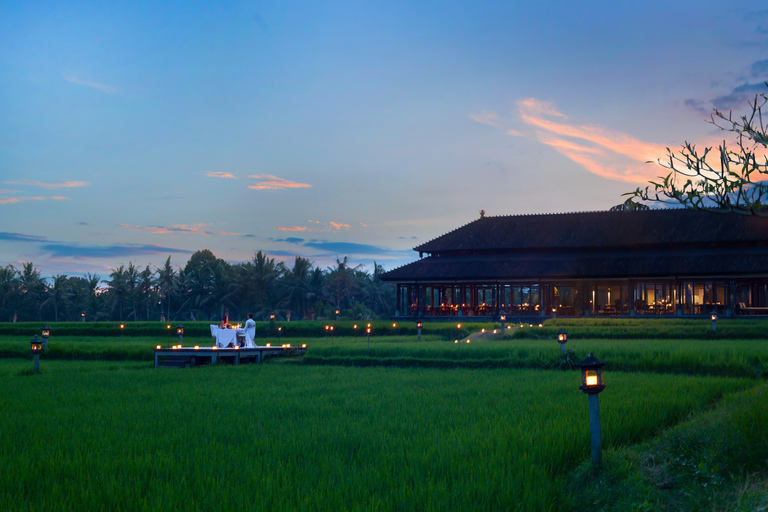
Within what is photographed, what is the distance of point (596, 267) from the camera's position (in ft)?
119

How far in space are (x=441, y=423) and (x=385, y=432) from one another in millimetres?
891

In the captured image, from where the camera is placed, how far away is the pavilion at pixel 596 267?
3441cm

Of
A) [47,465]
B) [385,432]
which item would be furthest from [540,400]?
[47,465]

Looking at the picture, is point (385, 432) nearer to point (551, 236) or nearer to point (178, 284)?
point (551, 236)

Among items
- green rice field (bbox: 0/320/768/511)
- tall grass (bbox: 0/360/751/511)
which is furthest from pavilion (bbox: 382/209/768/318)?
tall grass (bbox: 0/360/751/511)

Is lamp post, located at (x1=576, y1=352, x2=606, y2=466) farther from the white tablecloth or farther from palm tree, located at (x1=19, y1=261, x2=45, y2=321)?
palm tree, located at (x1=19, y1=261, x2=45, y2=321)

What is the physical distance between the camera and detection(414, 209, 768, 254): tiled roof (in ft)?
118

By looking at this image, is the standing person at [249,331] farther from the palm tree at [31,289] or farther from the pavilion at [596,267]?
the palm tree at [31,289]

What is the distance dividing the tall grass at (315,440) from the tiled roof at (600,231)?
27.3 meters

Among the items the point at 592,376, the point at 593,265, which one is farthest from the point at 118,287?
the point at 592,376

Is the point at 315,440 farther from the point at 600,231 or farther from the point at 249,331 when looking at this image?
the point at 600,231

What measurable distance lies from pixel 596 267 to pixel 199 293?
41.3m

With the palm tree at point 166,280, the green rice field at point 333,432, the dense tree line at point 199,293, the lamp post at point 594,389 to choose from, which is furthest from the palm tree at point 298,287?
the lamp post at point 594,389

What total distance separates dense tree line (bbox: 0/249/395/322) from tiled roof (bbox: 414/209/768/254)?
56.2ft
